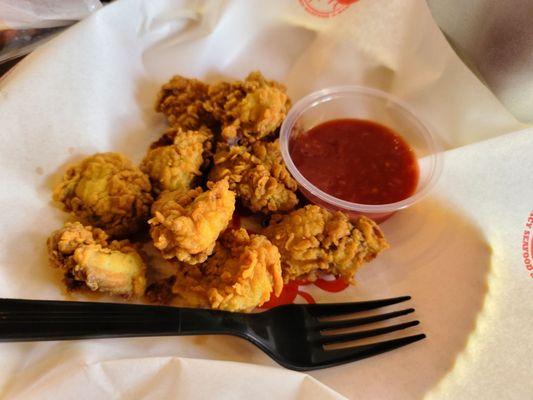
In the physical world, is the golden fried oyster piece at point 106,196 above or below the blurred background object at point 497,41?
above

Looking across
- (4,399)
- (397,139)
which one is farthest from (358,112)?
(4,399)

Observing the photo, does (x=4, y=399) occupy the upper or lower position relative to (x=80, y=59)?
lower

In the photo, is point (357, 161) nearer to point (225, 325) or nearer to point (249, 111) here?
point (249, 111)

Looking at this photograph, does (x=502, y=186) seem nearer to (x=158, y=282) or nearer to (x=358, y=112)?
(x=358, y=112)

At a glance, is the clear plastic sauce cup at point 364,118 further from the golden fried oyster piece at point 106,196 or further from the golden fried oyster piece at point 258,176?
the golden fried oyster piece at point 106,196

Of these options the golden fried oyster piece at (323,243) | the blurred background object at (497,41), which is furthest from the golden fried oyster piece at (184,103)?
the blurred background object at (497,41)

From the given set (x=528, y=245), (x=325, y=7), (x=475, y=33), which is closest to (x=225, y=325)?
(x=528, y=245)
